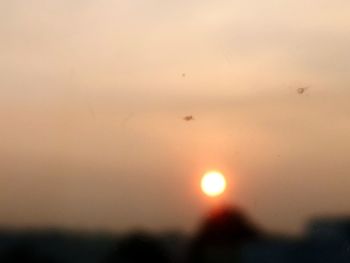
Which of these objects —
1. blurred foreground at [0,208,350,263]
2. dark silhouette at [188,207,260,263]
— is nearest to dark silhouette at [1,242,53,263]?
blurred foreground at [0,208,350,263]

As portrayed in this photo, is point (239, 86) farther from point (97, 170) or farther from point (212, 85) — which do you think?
point (97, 170)

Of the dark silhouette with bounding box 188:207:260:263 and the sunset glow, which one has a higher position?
the sunset glow

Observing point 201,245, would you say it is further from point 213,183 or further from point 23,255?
point 23,255

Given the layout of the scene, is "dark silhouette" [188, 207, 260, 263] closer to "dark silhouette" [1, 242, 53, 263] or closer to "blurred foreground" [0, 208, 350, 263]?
"blurred foreground" [0, 208, 350, 263]

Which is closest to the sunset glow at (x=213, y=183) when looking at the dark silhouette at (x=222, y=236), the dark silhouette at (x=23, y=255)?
the dark silhouette at (x=222, y=236)

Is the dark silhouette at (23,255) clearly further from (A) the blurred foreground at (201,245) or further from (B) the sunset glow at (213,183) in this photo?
(B) the sunset glow at (213,183)

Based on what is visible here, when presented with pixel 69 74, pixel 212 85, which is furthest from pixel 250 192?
pixel 69 74
